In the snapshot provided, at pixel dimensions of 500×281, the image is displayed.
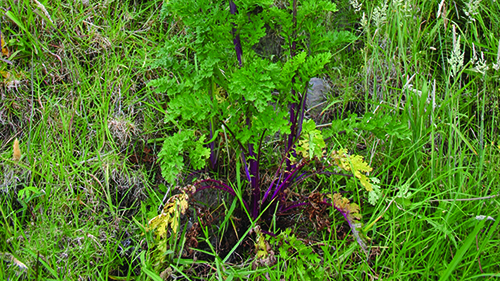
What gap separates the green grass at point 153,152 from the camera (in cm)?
194

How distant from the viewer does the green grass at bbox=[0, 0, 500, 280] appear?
76.2 inches

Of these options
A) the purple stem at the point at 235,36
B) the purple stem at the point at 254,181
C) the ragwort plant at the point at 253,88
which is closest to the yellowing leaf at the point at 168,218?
the ragwort plant at the point at 253,88

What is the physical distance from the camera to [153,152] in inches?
94.0

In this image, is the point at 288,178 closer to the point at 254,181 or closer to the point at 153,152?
the point at 254,181

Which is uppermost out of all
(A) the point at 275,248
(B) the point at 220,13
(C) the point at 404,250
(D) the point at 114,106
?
(B) the point at 220,13

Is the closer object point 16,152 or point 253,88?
point 253,88

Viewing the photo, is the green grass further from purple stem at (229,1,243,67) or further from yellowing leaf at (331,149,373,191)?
purple stem at (229,1,243,67)

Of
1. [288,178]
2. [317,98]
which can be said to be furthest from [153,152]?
[317,98]

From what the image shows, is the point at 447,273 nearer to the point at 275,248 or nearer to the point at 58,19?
the point at 275,248

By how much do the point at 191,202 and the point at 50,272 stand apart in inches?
29.9

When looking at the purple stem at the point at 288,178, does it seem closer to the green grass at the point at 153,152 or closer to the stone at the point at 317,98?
the green grass at the point at 153,152

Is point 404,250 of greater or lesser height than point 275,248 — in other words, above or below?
above

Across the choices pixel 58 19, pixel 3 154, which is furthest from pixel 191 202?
pixel 58 19

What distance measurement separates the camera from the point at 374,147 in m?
2.33
